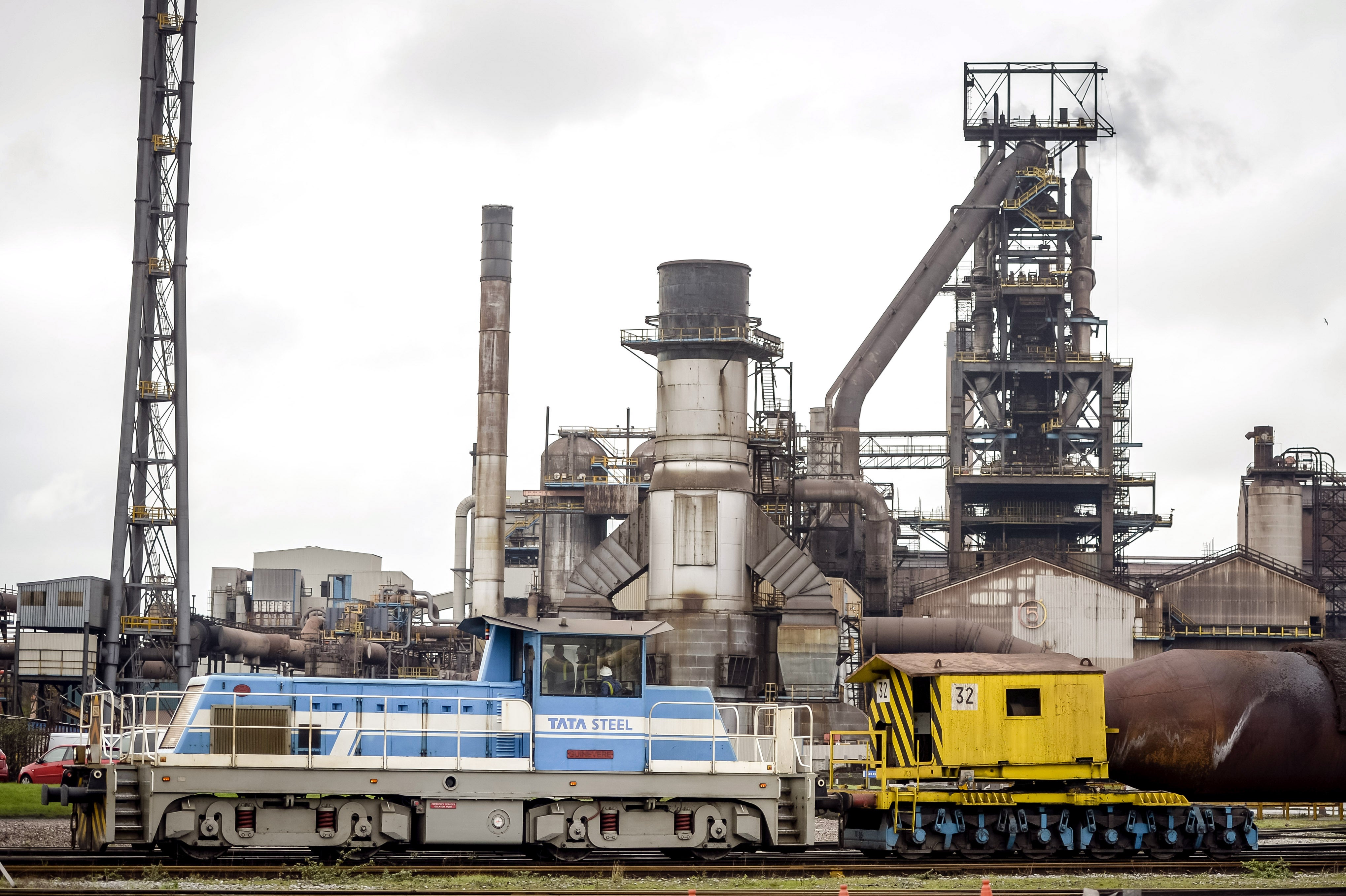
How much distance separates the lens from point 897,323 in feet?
236

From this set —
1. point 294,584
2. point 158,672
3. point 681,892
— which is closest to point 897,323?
point 158,672

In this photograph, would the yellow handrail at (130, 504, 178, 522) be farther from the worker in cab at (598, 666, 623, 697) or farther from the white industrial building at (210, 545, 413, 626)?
the worker in cab at (598, 666, 623, 697)

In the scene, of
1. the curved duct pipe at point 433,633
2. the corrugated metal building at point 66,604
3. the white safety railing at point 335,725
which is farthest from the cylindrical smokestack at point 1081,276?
the white safety railing at point 335,725

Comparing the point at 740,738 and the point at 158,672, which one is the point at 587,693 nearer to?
the point at 740,738

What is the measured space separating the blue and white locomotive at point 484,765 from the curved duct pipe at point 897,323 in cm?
5071

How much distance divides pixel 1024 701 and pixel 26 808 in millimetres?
18100

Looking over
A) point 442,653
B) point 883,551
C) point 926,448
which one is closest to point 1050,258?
point 926,448

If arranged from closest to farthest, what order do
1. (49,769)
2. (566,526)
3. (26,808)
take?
(26,808) → (49,769) → (566,526)

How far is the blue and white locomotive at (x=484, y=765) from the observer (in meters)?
18.8

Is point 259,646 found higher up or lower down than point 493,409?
lower down

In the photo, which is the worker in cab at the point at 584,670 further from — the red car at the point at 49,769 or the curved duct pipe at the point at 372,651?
the curved duct pipe at the point at 372,651

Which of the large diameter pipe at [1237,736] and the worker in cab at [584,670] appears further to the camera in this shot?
A: the large diameter pipe at [1237,736]

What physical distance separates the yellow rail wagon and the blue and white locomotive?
2021 mm

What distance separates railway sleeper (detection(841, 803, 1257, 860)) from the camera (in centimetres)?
2177
